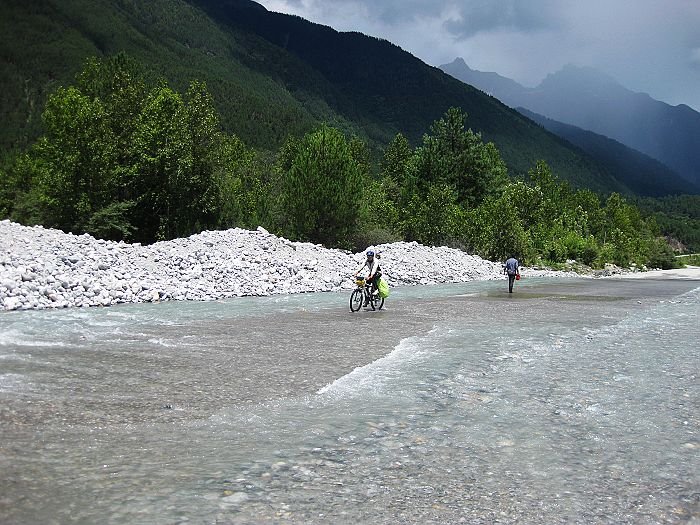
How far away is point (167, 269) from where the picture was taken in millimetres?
25656

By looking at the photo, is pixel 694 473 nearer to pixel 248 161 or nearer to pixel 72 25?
pixel 248 161

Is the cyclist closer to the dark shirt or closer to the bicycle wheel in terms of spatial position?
the bicycle wheel

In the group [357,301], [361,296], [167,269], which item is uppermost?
[167,269]

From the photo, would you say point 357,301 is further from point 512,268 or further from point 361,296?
point 512,268

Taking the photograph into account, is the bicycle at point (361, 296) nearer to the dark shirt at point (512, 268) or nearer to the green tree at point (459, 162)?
the dark shirt at point (512, 268)

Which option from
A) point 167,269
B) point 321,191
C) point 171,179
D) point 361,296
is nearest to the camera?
point 361,296

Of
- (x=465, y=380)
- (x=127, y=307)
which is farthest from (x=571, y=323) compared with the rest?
(x=127, y=307)

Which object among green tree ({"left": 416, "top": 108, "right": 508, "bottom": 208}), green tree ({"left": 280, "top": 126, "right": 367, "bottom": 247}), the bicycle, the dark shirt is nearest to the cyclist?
the bicycle

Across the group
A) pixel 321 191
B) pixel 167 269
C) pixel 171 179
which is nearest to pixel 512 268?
pixel 167 269

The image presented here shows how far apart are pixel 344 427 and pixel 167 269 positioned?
68.1 ft

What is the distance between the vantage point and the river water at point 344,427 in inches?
181

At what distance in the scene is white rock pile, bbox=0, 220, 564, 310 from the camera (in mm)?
19547

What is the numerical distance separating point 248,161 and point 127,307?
3891 cm

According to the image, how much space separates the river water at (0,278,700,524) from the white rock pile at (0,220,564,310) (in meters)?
6.53
